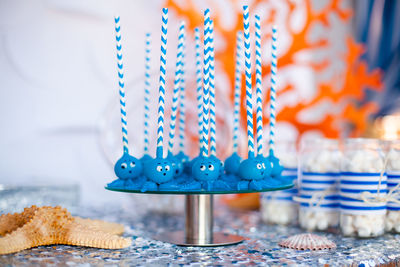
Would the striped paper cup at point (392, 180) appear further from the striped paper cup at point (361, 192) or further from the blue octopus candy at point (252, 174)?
the blue octopus candy at point (252, 174)

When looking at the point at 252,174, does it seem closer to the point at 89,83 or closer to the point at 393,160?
the point at 393,160

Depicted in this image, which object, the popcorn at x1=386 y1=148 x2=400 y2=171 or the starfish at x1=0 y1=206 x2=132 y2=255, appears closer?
the starfish at x1=0 y1=206 x2=132 y2=255

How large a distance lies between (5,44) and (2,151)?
0.35 meters

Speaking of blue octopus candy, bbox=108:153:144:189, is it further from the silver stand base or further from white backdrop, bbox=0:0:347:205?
white backdrop, bbox=0:0:347:205

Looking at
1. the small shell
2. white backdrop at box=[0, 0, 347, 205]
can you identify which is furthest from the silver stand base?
white backdrop at box=[0, 0, 347, 205]

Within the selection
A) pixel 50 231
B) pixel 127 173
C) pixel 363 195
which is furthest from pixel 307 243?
pixel 50 231

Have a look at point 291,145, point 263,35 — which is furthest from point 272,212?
point 263,35

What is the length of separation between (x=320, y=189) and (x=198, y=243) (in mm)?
333

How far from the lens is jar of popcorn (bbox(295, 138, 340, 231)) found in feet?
3.40

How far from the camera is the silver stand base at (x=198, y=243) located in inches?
35.4

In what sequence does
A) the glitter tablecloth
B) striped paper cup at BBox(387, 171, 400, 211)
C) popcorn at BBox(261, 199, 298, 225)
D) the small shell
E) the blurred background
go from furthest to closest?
the blurred background < popcorn at BBox(261, 199, 298, 225) < striped paper cup at BBox(387, 171, 400, 211) < the small shell < the glitter tablecloth

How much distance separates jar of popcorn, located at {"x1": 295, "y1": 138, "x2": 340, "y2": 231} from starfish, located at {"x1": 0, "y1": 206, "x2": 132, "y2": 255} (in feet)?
1.44

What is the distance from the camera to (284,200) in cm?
115

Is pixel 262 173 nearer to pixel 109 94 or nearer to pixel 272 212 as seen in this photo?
pixel 272 212
